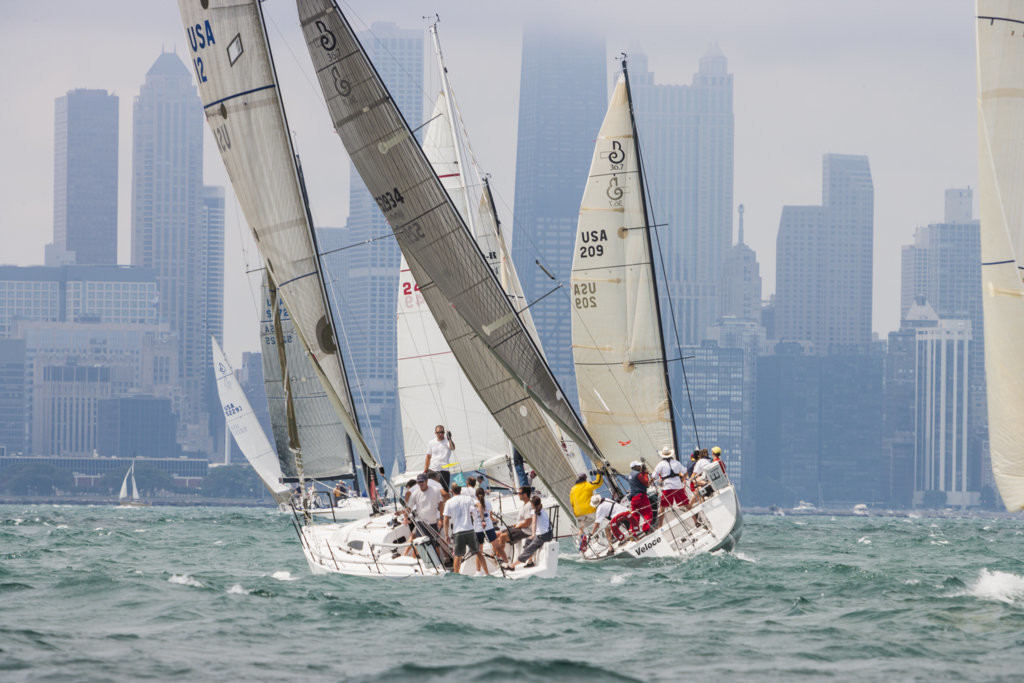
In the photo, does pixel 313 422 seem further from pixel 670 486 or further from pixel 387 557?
pixel 387 557

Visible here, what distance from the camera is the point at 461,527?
64.2 feet

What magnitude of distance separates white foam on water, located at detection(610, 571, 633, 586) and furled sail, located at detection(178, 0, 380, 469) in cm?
389

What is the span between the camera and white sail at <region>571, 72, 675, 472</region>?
30.8 metres

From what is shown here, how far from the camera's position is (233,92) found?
21.1m

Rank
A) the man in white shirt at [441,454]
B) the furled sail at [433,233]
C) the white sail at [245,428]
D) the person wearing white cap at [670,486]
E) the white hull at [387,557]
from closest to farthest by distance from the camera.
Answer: the white hull at [387,557] → the furled sail at [433,233] → the man in white shirt at [441,454] → the person wearing white cap at [670,486] → the white sail at [245,428]

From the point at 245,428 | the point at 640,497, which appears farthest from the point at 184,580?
the point at 245,428

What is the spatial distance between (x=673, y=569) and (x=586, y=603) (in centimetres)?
409

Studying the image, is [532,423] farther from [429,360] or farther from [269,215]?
[429,360]

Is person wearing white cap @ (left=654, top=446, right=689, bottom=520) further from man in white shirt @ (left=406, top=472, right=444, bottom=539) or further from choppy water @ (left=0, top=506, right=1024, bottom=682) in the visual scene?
man in white shirt @ (left=406, top=472, right=444, bottom=539)

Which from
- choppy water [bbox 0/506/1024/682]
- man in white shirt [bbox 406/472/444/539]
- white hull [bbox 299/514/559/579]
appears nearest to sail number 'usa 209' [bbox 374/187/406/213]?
man in white shirt [bbox 406/472/444/539]

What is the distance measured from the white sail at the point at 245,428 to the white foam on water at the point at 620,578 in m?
39.1

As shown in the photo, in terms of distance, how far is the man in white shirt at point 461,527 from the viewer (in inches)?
761

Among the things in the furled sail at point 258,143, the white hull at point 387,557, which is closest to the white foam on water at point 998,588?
the white hull at point 387,557

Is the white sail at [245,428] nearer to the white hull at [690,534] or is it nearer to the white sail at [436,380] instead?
the white sail at [436,380]
